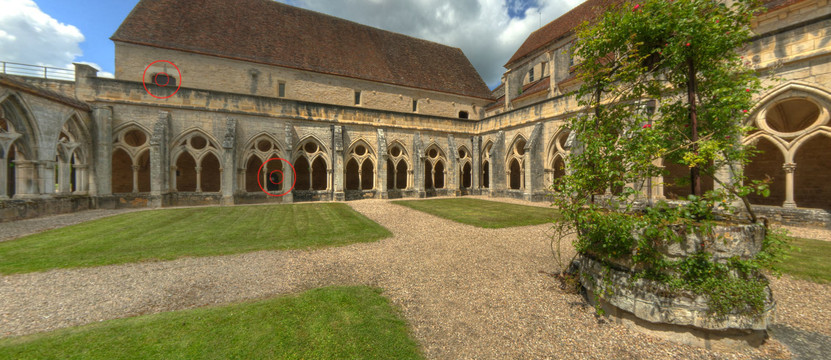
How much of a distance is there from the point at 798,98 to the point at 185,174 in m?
28.1

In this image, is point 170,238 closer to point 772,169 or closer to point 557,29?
point 772,169

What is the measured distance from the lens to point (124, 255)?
550 centimetres

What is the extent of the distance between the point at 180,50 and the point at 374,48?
13.4 meters

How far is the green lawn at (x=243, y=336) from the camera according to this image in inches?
100

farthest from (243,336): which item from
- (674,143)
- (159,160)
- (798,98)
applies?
(798,98)

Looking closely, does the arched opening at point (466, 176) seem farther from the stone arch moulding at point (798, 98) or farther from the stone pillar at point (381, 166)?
the stone arch moulding at point (798, 98)

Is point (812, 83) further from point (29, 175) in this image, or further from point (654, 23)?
point (29, 175)

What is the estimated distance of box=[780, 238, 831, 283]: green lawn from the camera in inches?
178

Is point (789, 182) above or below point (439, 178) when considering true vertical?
below

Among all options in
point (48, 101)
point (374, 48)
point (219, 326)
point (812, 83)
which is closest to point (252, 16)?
point (374, 48)

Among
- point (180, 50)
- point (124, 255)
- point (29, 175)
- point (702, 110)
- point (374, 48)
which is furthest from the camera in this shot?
point (374, 48)

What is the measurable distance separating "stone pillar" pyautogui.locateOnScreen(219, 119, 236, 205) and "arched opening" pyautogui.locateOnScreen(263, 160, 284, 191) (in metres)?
2.96

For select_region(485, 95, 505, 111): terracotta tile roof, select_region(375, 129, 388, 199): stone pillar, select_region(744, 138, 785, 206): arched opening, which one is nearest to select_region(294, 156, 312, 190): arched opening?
select_region(375, 129, 388, 199): stone pillar

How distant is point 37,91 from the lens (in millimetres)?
9742
